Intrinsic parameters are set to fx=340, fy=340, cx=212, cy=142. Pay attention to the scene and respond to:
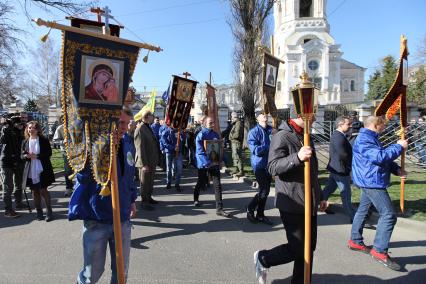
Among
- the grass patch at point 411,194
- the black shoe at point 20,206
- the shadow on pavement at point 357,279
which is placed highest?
the grass patch at point 411,194

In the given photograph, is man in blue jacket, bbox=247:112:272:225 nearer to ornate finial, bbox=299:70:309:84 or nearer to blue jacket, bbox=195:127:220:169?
blue jacket, bbox=195:127:220:169

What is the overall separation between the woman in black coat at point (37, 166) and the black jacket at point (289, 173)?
4.59m

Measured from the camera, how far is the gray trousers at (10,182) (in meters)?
6.43

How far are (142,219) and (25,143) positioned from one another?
104 inches

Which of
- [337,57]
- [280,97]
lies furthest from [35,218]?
[337,57]

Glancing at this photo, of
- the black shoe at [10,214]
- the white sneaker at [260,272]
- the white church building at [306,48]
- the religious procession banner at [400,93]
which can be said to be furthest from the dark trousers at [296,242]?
the white church building at [306,48]

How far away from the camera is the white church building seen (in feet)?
171

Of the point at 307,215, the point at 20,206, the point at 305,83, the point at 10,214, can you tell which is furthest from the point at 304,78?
the point at 20,206

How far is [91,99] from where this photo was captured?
2.82 metres

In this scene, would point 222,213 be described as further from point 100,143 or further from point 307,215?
point 100,143

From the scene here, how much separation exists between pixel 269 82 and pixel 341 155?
99.4 inches

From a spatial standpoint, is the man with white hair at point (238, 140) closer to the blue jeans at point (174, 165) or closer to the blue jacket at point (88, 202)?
the blue jeans at point (174, 165)

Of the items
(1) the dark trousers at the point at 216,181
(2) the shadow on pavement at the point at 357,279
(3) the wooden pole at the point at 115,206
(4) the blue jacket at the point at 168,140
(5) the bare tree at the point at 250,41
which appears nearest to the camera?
(3) the wooden pole at the point at 115,206

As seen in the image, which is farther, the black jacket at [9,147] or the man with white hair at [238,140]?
the man with white hair at [238,140]
